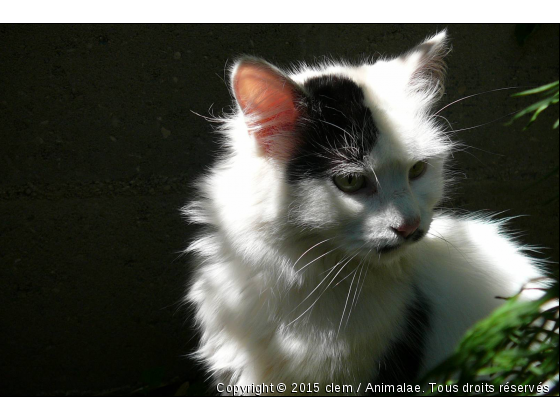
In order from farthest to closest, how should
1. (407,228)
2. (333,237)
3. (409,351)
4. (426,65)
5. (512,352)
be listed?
(426,65), (409,351), (333,237), (407,228), (512,352)

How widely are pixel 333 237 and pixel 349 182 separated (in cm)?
16

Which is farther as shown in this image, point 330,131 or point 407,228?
point 330,131

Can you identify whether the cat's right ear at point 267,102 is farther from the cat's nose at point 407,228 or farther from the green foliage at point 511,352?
the green foliage at point 511,352

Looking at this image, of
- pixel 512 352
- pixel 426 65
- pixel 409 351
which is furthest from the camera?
pixel 426 65

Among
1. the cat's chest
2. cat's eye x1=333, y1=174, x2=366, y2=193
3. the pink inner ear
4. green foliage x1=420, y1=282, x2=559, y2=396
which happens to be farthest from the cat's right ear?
green foliage x1=420, y1=282, x2=559, y2=396

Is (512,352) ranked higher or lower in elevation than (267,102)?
lower

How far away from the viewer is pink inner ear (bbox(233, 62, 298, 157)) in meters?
1.39

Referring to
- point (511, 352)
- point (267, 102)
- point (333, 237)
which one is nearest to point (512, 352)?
point (511, 352)

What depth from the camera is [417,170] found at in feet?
5.03

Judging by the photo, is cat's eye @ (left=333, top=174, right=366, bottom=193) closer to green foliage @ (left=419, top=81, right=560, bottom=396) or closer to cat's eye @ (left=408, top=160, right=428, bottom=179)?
cat's eye @ (left=408, top=160, right=428, bottom=179)

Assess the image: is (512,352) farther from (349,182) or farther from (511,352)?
(349,182)

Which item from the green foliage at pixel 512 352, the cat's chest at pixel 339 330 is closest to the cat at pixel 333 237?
the cat's chest at pixel 339 330

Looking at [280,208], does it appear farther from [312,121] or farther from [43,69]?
[43,69]

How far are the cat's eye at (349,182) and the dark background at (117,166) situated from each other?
89cm
